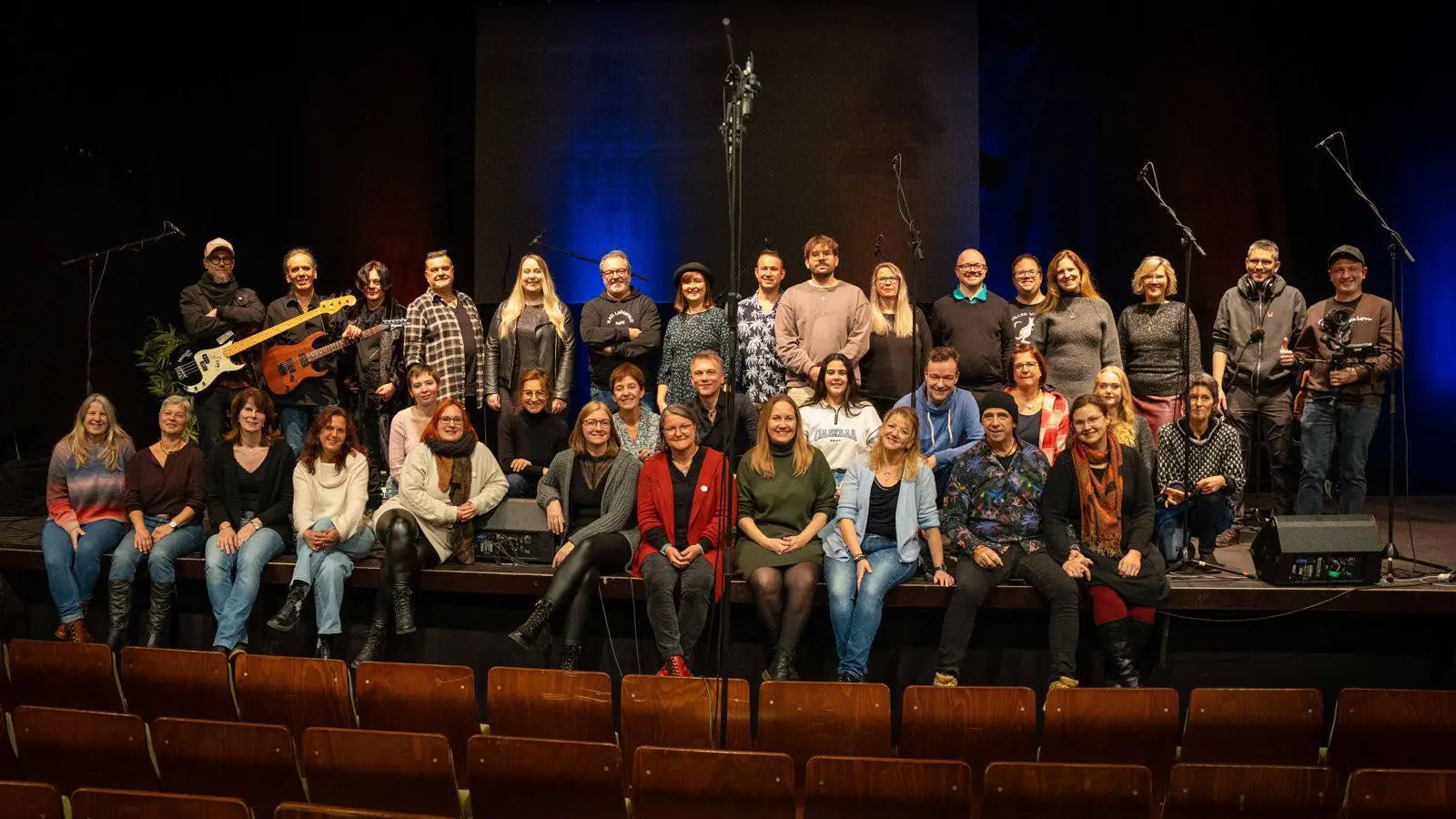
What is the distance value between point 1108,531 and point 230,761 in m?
3.29

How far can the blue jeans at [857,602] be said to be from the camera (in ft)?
15.3

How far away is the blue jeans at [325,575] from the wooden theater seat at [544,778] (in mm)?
2246

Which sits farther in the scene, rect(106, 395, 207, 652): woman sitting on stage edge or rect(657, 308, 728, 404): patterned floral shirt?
rect(657, 308, 728, 404): patterned floral shirt

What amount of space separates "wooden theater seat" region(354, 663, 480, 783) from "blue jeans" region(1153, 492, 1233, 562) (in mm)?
3019

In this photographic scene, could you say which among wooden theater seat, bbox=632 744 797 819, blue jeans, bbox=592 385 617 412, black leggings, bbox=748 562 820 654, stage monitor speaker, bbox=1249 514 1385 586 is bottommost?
wooden theater seat, bbox=632 744 797 819

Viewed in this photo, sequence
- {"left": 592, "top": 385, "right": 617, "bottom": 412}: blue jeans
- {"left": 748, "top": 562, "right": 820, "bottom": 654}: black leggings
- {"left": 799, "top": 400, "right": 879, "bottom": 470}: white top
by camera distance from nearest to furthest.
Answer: {"left": 748, "top": 562, "right": 820, "bottom": 654}: black leggings
{"left": 799, "top": 400, "right": 879, "bottom": 470}: white top
{"left": 592, "top": 385, "right": 617, "bottom": 412}: blue jeans

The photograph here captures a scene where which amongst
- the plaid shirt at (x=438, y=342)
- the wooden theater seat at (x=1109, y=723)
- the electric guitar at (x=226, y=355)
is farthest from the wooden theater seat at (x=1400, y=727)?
the electric guitar at (x=226, y=355)

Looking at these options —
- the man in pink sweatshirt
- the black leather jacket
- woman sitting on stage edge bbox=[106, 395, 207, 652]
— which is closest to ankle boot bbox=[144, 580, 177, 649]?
woman sitting on stage edge bbox=[106, 395, 207, 652]

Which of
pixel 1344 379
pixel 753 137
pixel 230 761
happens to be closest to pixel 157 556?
pixel 230 761

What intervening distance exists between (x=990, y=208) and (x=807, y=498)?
3.46 meters

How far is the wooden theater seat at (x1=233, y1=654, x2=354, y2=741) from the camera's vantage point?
3686mm

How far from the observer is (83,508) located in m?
5.42

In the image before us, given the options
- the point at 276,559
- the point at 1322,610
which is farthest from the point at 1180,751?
the point at 276,559

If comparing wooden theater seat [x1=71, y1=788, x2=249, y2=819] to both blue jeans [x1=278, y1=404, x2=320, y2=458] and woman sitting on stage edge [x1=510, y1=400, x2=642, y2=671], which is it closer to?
woman sitting on stage edge [x1=510, y1=400, x2=642, y2=671]
